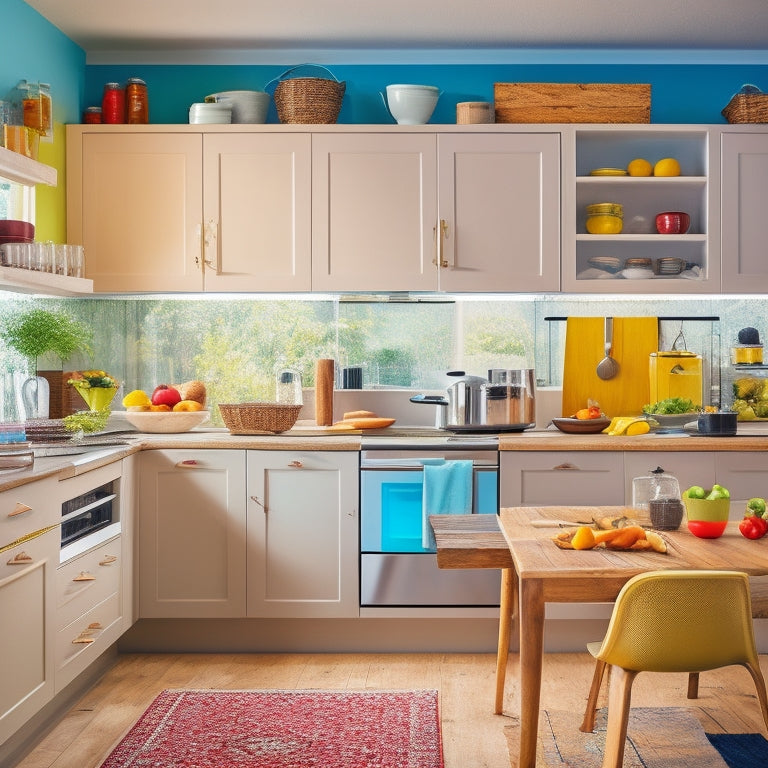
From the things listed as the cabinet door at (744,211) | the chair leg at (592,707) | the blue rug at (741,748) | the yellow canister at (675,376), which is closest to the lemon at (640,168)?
the cabinet door at (744,211)

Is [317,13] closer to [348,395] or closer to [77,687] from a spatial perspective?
[348,395]

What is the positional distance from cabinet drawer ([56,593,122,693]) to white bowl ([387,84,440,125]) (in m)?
2.47

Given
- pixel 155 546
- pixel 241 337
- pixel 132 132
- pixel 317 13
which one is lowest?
pixel 155 546

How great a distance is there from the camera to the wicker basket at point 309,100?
4.33 metres

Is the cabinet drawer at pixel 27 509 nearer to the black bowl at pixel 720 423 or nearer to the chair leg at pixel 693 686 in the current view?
the chair leg at pixel 693 686

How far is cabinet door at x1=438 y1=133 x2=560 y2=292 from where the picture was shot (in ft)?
14.1

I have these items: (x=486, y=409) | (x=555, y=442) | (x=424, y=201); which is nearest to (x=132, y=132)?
(x=424, y=201)

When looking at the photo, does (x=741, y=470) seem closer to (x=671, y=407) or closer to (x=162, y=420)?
(x=671, y=407)

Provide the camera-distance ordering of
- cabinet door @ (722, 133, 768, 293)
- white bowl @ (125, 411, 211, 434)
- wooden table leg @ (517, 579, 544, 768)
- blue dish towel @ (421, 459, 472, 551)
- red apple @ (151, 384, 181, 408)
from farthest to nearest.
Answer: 1. cabinet door @ (722, 133, 768, 293)
2. red apple @ (151, 384, 181, 408)
3. white bowl @ (125, 411, 211, 434)
4. blue dish towel @ (421, 459, 472, 551)
5. wooden table leg @ (517, 579, 544, 768)

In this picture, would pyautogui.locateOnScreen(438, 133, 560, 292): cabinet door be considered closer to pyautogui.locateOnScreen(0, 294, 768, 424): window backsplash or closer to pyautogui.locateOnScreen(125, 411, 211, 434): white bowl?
pyautogui.locateOnScreen(0, 294, 768, 424): window backsplash

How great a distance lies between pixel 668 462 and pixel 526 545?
176 centimetres

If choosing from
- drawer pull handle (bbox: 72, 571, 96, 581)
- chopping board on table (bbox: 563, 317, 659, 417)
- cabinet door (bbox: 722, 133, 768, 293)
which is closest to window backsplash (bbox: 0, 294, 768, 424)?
chopping board on table (bbox: 563, 317, 659, 417)

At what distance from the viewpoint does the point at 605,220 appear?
4441mm

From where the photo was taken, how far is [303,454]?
155 inches
